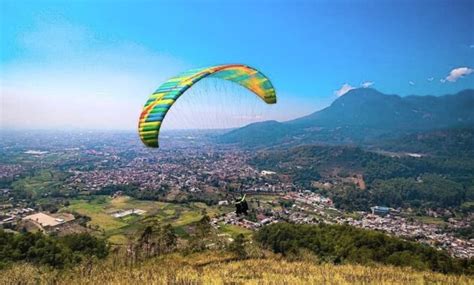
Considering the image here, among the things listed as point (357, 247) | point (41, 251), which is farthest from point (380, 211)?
point (41, 251)

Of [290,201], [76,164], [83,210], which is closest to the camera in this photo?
[83,210]

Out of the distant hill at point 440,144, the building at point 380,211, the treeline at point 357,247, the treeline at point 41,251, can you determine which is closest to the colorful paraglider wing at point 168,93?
the treeline at point 357,247

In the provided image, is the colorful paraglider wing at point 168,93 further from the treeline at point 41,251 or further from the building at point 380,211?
the building at point 380,211

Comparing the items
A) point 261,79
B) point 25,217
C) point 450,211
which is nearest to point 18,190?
point 25,217

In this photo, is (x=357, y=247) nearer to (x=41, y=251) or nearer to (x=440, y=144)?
(x=41, y=251)

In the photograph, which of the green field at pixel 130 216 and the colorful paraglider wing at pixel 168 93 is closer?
the colorful paraglider wing at pixel 168 93

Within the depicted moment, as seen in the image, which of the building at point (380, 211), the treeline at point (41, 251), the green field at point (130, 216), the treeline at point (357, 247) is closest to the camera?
the treeline at point (357, 247)

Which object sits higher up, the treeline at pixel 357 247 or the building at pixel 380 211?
the treeline at pixel 357 247

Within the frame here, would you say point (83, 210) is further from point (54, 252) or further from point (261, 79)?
point (261, 79)
